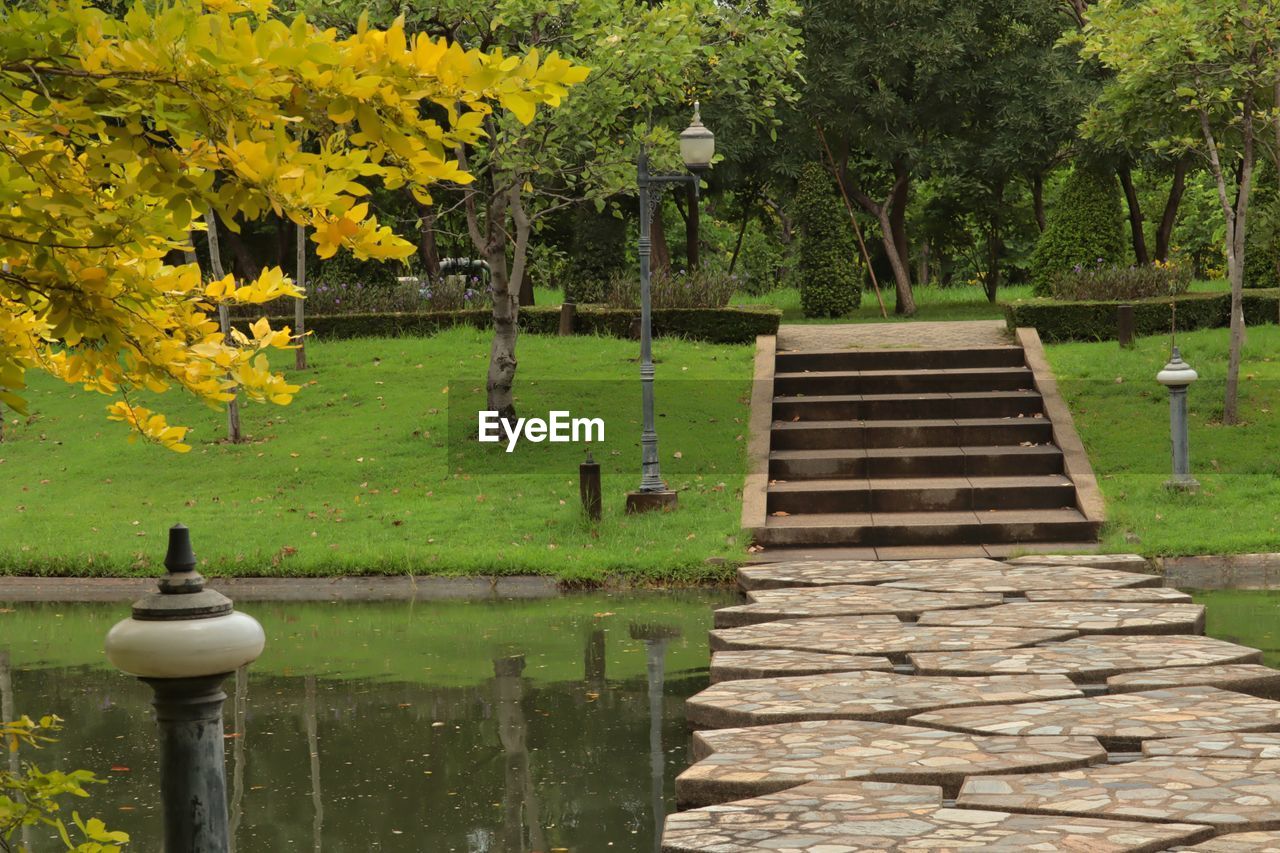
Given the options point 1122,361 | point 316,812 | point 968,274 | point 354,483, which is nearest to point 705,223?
point 968,274

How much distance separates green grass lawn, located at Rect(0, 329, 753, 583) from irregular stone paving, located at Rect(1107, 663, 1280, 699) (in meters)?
5.87

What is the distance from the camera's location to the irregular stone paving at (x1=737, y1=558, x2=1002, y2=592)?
12.9m

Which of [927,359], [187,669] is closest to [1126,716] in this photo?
[187,669]

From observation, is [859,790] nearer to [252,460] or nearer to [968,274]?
[252,460]

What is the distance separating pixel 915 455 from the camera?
17.5 meters

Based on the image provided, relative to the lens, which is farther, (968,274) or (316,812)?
(968,274)

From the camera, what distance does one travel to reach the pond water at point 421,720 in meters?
7.15

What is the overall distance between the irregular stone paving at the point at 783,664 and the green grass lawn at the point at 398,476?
460 centimetres

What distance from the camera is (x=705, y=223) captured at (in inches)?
2090

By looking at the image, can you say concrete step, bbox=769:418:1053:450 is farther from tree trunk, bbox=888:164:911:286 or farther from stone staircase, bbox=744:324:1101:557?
tree trunk, bbox=888:164:911:286

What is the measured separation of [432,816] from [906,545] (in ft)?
29.4

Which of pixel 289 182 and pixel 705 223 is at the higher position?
pixel 705 223

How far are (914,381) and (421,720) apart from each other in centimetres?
1172

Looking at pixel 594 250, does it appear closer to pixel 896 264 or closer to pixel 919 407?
pixel 896 264
